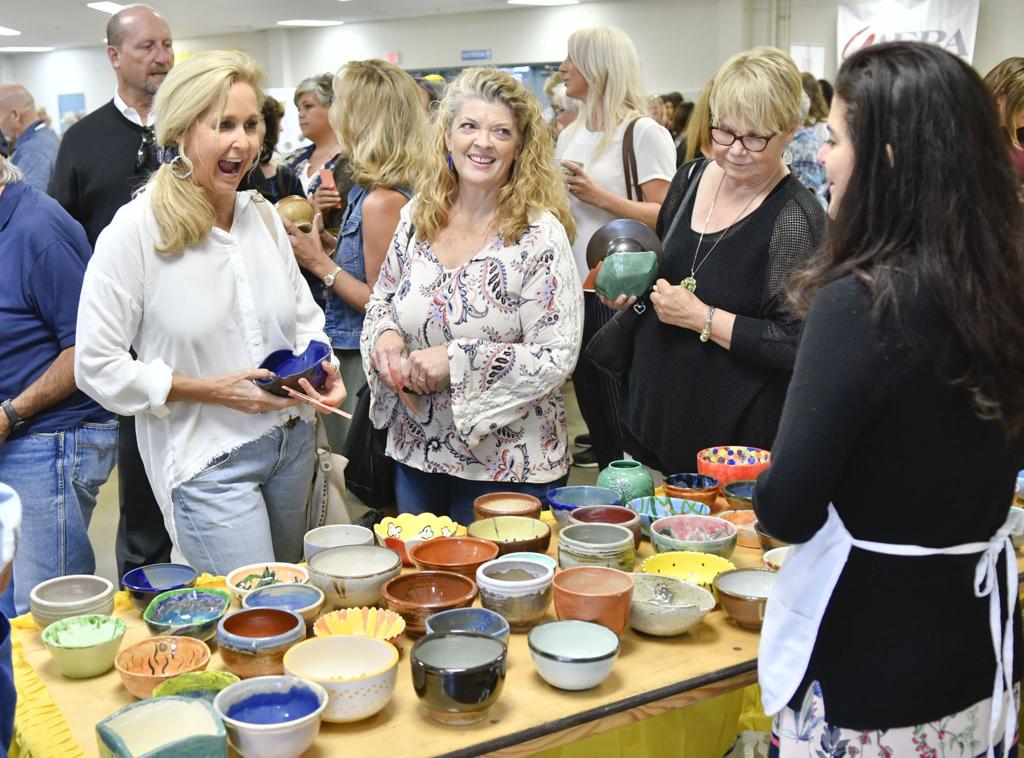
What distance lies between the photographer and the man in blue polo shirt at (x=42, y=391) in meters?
2.22

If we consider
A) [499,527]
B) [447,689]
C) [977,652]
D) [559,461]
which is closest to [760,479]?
[977,652]

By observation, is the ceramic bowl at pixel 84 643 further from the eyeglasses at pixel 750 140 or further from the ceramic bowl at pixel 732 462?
the eyeglasses at pixel 750 140

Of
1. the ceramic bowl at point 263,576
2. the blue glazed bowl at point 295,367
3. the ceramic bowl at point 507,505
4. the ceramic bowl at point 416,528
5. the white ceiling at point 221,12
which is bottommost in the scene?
the ceramic bowl at point 416,528

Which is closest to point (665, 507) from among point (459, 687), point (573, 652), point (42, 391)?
point (573, 652)

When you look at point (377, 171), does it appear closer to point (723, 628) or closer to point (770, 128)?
point (770, 128)

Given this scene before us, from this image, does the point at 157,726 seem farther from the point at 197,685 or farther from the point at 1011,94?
the point at 1011,94

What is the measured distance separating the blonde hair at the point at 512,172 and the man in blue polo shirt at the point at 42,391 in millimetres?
806

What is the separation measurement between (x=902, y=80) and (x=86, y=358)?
59.9 inches

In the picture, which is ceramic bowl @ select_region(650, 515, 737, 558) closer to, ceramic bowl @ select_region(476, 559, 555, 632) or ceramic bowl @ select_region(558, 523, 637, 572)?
ceramic bowl @ select_region(558, 523, 637, 572)

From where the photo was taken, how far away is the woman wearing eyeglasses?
86.5 inches

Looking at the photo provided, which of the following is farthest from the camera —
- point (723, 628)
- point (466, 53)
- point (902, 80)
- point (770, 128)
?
point (466, 53)

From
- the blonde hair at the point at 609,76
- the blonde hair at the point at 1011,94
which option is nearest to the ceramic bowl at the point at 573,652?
the blonde hair at the point at 1011,94

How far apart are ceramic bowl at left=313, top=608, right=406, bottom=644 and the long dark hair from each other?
0.80 m

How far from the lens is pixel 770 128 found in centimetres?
220
